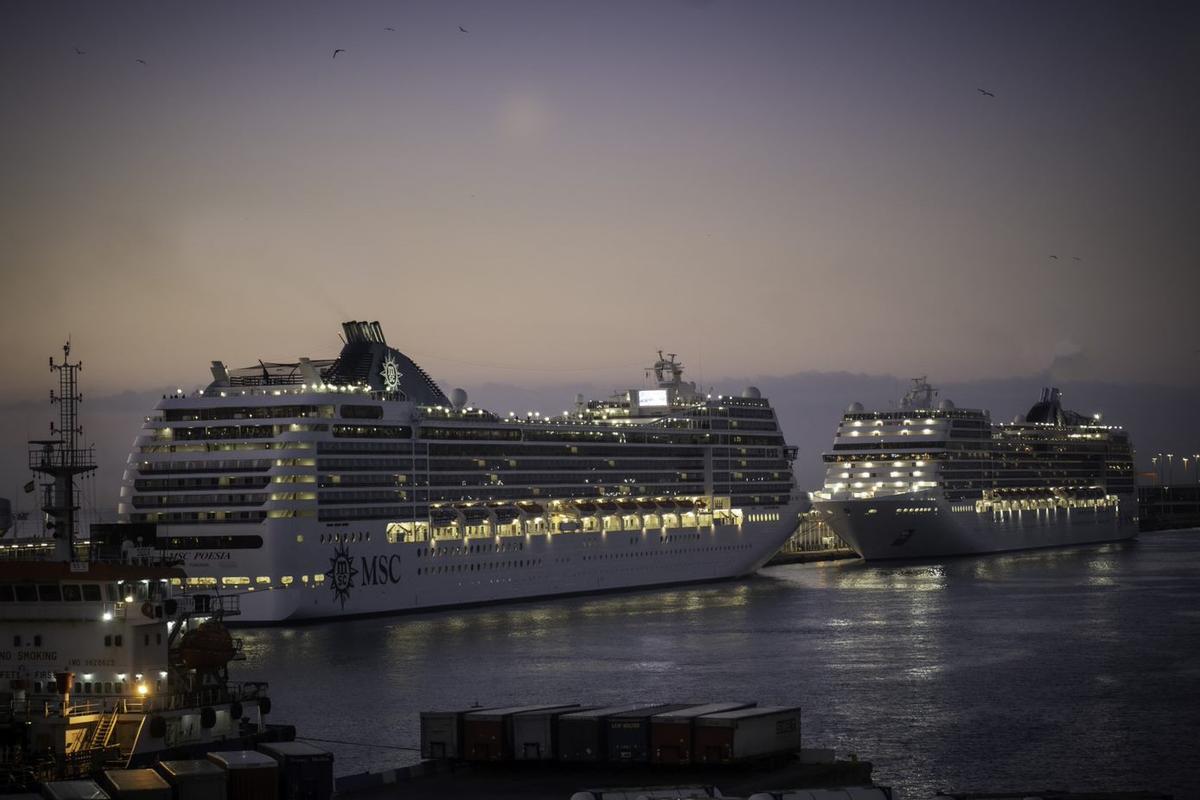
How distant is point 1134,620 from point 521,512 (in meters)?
32.6

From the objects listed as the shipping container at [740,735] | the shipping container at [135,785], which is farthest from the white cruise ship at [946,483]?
the shipping container at [135,785]

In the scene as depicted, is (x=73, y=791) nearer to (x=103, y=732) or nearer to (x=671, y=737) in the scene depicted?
(x=103, y=732)

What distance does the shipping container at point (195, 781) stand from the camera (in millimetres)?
29875

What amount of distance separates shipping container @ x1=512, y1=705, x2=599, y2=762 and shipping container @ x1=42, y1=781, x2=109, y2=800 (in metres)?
9.39

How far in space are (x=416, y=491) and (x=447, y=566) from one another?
4.19 m

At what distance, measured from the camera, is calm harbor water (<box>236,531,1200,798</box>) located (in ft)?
134

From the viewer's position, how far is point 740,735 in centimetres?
3384

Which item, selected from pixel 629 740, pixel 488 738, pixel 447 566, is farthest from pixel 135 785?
pixel 447 566

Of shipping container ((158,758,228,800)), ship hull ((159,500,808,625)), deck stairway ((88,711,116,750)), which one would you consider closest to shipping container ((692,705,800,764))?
shipping container ((158,758,228,800))

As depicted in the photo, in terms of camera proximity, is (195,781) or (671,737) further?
(671,737)

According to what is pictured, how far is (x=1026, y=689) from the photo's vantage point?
5100 centimetres

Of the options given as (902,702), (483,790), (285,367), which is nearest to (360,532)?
(285,367)

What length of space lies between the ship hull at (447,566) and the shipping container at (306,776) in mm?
31217

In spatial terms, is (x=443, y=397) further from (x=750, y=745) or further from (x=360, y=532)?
(x=750, y=745)
